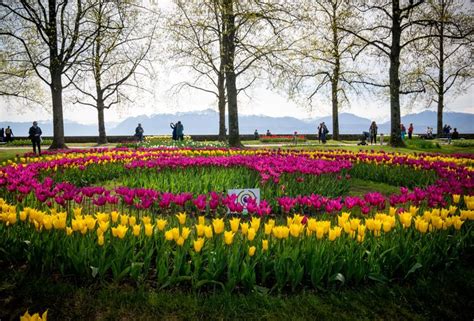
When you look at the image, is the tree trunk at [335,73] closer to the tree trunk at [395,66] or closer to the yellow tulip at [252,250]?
the tree trunk at [395,66]

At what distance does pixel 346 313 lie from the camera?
3.07 metres

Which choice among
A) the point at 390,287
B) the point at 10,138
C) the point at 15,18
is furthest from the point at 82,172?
the point at 10,138

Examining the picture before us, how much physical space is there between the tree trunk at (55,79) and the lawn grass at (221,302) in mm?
19448

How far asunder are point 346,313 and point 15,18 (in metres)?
24.5

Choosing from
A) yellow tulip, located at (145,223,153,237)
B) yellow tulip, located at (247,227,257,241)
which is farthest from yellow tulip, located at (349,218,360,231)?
yellow tulip, located at (145,223,153,237)

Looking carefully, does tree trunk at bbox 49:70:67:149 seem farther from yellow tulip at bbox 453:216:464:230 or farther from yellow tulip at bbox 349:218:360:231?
yellow tulip at bbox 453:216:464:230

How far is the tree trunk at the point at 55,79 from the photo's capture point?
20.9m

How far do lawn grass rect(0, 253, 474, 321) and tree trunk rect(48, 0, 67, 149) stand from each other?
19448 millimetres

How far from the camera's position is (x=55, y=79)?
→ 69.3 feet

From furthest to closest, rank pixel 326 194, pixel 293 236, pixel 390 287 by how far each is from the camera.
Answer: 1. pixel 326 194
2. pixel 293 236
3. pixel 390 287

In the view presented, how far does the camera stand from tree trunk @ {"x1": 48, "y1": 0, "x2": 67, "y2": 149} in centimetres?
2086

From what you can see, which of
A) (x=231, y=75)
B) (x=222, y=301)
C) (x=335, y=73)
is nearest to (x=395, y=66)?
(x=335, y=73)

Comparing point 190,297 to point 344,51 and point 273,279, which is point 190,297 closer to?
point 273,279

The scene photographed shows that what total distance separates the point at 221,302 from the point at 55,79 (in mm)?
21145
